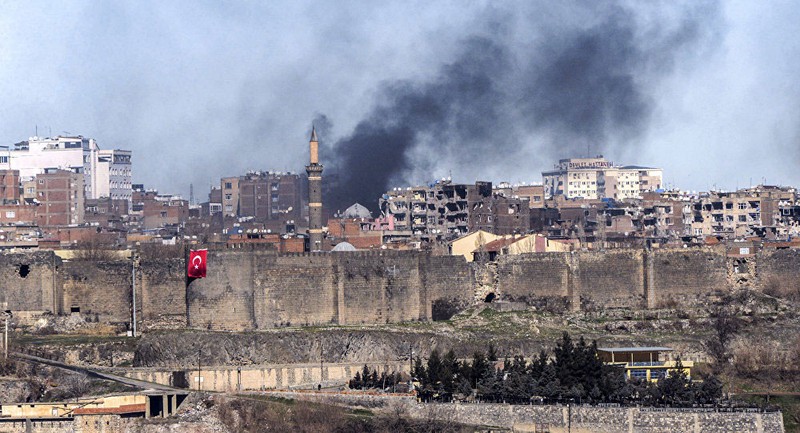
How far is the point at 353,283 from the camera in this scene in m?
68.8

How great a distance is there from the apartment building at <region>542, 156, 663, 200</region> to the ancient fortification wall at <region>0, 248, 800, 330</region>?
238 feet

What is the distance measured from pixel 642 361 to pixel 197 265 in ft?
50.0

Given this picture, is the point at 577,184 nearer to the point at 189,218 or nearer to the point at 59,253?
the point at 189,218

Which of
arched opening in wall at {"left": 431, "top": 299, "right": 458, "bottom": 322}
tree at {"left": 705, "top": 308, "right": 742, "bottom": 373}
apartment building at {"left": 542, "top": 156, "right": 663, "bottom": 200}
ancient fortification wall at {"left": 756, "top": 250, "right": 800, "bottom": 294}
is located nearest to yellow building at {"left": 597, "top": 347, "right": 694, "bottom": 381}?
tree at {"left": 705, "top": 308, "right": 742, "bottom": 373}

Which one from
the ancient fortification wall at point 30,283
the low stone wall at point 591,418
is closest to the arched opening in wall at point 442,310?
the ancient fortification wall at point 30,283

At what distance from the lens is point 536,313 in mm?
71812

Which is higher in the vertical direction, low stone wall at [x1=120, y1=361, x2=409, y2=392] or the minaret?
the minaret

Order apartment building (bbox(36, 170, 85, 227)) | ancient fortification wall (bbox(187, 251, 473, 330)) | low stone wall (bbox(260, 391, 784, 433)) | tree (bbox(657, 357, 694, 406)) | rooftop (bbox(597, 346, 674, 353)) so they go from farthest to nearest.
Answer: apartment building (bbox(36, 170, 85, 227)) < ancient fortification wall (bbox(187, 251, 473, 330)) < rooftop (bbox(597, 346, 674, 353)) < tree (bbox(657, 357, 694, 406)) < low stone wall (bbox(260, 391, 784, 433))

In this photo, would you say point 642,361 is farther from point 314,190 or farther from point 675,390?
point 314,190

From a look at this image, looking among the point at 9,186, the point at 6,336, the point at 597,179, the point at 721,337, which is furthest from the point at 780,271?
the point at 597,179

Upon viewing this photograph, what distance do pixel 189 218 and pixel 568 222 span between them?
27.7 m

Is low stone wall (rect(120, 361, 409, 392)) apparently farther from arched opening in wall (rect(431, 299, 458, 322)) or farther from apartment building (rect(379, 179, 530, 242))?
apartment building (rect(379, 179, 530, 242))

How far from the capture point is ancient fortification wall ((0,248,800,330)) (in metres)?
66.6

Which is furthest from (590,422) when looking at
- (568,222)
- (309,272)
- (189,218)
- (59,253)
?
(189,218)
